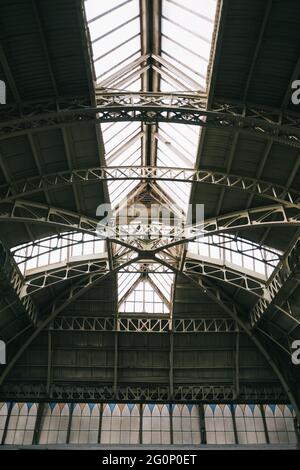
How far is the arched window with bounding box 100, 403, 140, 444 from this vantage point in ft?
131

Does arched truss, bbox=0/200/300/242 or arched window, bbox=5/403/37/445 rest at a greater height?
arched truss, bbox=0/200/300/242

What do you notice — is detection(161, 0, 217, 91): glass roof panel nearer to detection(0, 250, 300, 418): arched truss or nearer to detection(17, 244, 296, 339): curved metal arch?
detection(17, 244, 296, 339): curved metal arch

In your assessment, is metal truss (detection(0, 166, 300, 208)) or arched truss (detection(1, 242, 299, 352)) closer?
metal truss (detection(0, 166, 300, 208))

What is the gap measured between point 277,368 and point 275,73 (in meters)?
25.4

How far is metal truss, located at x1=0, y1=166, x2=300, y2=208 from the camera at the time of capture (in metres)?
26.4

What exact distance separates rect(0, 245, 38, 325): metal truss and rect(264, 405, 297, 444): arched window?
19.8 meters

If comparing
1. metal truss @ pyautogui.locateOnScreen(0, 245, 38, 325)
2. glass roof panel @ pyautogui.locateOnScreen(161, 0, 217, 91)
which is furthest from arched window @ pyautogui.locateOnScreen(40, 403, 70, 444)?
glass roof panel @ pyautogui.locateOnScreen(161, 0, 217, 91)

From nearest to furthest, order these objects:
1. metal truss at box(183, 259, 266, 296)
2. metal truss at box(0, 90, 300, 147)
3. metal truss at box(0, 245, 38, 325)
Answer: metal truss at box(0, 90, 300, 147), metal truss at box(0, 245, 38, 325), metal truss at box(183, 259, 266, 296)

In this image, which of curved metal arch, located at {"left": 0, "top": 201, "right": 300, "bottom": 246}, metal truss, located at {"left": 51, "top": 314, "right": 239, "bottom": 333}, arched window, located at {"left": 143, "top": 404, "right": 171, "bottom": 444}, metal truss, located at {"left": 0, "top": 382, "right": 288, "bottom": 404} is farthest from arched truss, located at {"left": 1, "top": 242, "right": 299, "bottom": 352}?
arched window, located at {"left": 143, "top": 404, "right": 171, "bottom": 444}

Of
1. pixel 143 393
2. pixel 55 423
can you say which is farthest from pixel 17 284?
pixel 143 393

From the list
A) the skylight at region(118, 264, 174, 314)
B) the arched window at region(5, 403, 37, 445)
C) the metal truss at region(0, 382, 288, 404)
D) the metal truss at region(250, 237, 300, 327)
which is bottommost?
A: the arched window at region(5, 403, 37, 445)

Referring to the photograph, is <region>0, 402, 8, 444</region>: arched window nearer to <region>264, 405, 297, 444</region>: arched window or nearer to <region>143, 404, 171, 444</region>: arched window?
<region>143, 404, 171, 444</region>: arched window

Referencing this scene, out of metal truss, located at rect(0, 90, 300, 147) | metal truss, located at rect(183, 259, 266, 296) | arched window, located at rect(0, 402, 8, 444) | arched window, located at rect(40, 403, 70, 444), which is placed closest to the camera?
metal truss, located at rect(0, 90, 300, 147)

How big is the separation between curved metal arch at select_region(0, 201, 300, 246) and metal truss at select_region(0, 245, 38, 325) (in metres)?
3.54
